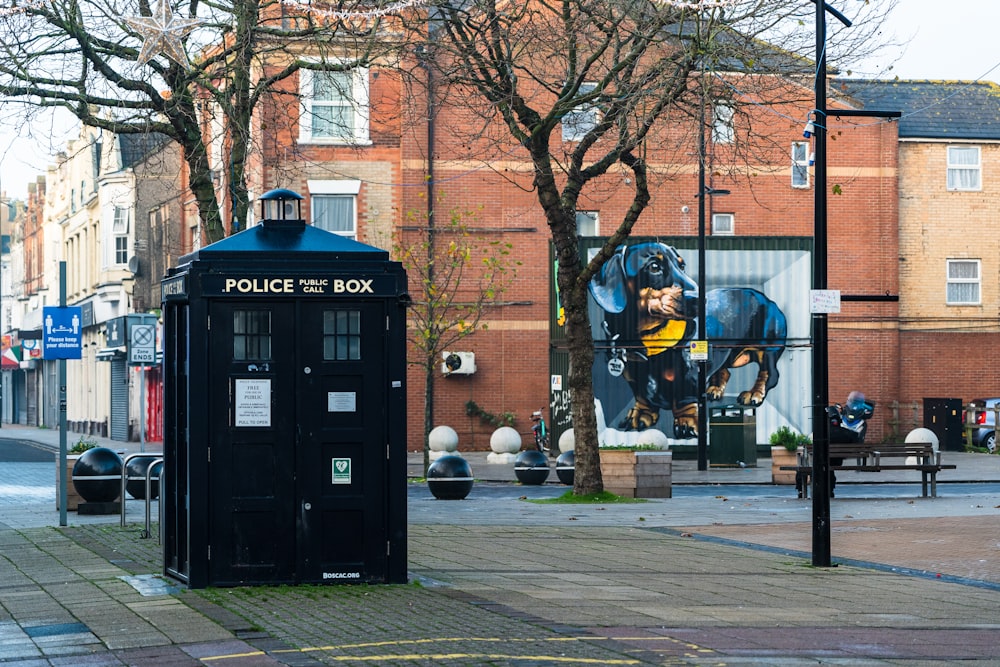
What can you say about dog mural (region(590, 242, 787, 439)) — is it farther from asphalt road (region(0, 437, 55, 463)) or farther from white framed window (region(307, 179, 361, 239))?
asphalt road (region(0, 437, 55, 463))

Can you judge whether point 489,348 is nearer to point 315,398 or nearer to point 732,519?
point 732,519

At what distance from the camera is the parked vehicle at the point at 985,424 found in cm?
3822

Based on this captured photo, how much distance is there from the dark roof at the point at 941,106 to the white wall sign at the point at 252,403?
33.9 m

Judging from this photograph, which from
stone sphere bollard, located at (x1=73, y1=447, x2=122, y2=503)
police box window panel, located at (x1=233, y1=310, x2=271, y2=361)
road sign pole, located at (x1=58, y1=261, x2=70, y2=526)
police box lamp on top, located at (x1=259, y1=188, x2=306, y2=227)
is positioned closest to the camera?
police box window panel, located at (x1=233, y1=310, x2=271, y2=361)

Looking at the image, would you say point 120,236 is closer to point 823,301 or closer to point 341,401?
point 823,301

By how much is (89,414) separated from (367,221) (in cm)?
2654

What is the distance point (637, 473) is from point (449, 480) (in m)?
3.04

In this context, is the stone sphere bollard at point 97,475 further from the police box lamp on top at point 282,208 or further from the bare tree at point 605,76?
the police box lamp on top at point 282,208

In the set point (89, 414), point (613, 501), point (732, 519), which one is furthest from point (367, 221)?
point (89, 414)

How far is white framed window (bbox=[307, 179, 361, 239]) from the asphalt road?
31.7 feet

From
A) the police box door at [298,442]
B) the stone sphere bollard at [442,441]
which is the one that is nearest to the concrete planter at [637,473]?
the stone sphere bollard at [442,441]

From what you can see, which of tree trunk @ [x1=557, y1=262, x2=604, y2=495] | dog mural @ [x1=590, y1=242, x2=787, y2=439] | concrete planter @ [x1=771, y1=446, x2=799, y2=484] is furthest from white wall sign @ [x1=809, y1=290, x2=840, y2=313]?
dog mural @ [x1=590, y1=242, x2=787, y2=439]

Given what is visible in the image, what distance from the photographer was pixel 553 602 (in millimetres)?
10477

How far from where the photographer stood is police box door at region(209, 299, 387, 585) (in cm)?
1085
